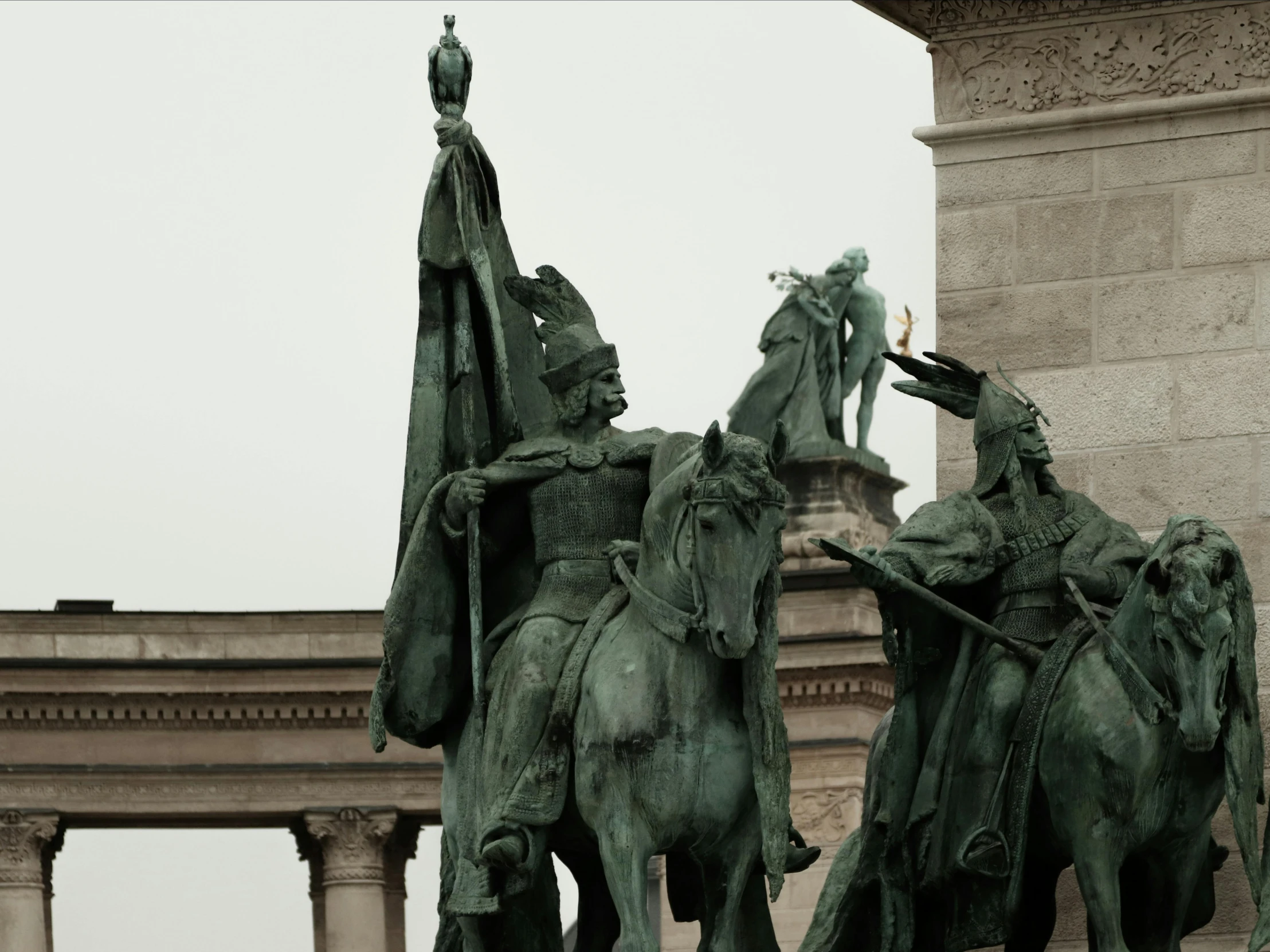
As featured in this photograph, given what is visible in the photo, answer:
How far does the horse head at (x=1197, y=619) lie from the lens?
19703mm

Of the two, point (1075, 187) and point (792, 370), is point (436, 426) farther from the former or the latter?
point (792, 370)

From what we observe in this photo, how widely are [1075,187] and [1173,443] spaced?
1.52m

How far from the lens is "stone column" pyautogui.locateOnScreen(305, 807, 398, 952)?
41281mm

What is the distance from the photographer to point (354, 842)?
136ft

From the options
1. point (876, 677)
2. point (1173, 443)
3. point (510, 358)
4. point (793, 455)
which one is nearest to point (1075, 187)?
point (1173, 443)

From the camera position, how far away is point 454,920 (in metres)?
20.6

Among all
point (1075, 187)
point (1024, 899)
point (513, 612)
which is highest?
point (1075, 187)

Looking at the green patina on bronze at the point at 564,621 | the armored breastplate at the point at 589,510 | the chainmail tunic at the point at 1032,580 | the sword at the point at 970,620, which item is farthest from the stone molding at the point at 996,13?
the armored breastplate at the point at 589,510

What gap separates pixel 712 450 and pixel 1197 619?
229cm

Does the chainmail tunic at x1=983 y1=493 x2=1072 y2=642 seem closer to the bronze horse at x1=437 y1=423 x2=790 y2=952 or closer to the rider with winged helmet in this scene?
the rider with winged helmet

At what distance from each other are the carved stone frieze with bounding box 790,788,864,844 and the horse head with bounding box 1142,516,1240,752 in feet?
73.1

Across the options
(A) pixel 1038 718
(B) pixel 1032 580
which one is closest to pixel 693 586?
(A) pixel 1038 718

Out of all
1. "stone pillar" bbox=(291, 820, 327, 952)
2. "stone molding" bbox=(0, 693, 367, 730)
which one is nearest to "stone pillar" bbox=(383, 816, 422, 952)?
"stone pillar" bbox=(291, 820, 327, 952)

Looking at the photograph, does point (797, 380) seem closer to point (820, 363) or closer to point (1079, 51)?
point (820, 363)
